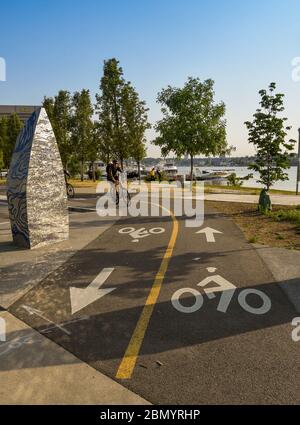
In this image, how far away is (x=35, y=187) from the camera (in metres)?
8.59

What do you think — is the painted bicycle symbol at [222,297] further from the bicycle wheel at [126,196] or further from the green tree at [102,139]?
the green tree at [102,139]

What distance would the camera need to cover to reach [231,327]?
4.38 meters

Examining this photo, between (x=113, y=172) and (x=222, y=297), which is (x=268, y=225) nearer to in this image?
(x=222, y=297)

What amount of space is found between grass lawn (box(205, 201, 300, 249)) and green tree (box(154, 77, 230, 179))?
1039 cm

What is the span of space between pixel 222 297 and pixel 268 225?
259 inches

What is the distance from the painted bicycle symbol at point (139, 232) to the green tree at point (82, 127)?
2300 cm

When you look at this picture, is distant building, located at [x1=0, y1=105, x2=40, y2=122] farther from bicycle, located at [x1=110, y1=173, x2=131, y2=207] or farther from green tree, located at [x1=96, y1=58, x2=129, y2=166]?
bicycle, located at [x1=110, y1=173, x2=131, y2=207]

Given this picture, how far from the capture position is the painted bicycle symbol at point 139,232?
9750mm

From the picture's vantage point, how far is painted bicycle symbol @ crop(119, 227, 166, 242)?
9.75 meters

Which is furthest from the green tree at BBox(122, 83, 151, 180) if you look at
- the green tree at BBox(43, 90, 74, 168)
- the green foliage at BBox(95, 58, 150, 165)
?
the green tree at BBox(43, 90, 74, 168)

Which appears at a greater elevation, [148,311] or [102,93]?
[102,93]
